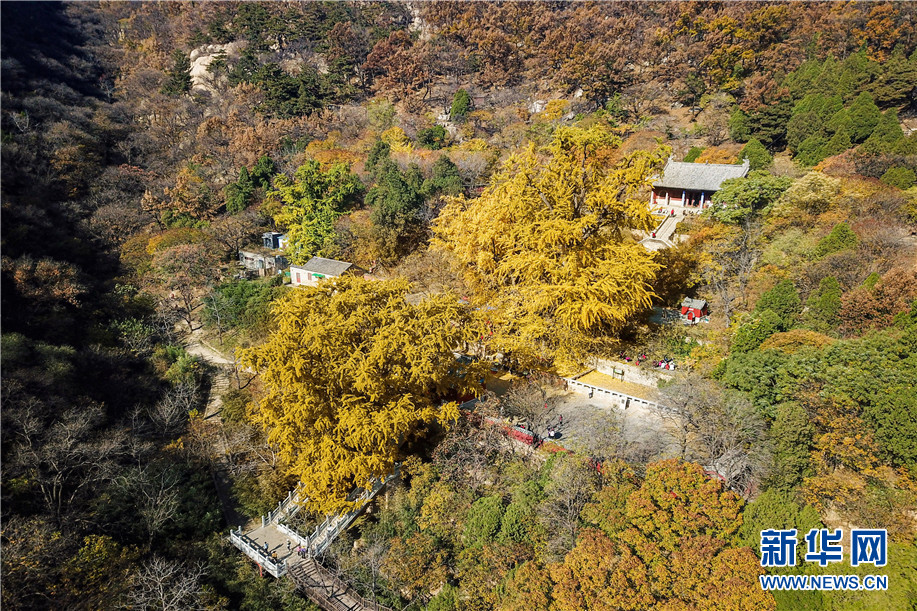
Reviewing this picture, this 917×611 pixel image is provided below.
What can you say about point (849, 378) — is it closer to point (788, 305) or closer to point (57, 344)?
point (788, 305)

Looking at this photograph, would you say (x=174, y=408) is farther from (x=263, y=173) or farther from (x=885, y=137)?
(x=885, y=137)

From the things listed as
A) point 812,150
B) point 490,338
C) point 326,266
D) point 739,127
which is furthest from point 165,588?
point 739,127

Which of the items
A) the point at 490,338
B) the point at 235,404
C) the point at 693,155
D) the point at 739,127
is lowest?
the point at 235,404

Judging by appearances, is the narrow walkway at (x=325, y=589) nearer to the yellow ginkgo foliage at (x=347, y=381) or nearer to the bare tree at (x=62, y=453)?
the yellow ginkgo foliage at (x=347, y=381)

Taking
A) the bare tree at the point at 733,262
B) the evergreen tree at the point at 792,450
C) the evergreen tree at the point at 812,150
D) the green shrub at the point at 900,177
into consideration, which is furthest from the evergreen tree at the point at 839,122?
the evergreen tree at the point at 792,450

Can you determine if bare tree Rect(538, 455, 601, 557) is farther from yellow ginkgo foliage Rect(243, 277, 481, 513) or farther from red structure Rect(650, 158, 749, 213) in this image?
red structure Rect(650, 158, 749, 213)

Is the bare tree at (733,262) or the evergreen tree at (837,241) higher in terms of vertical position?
the evergreen tree at (837,241)
